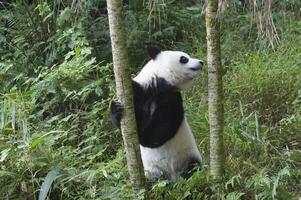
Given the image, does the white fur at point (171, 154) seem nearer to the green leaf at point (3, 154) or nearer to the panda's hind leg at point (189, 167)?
the panda's hind leg at point (189, 167)

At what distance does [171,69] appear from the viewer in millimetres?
4805

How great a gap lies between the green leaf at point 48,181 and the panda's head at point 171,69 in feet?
3.45

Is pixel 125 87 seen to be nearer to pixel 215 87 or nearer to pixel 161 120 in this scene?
pixel 215 87

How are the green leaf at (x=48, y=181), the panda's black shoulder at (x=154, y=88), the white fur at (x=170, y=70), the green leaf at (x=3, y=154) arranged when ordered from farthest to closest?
the white fur at (x=170, y=70) < the panda's black shoulder at (x=154, y=88) < the green leaf at (x=3, y=154) < the green leaf at (x=48, y=181)

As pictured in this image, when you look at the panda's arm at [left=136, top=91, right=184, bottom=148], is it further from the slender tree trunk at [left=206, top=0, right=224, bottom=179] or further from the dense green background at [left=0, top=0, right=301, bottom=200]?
the slender tree trunk at [left=206, top=0, right=224, bottom=179]

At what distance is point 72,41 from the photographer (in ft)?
23.2

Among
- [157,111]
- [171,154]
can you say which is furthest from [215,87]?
[171,154]

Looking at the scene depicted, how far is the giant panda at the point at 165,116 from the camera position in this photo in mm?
4641

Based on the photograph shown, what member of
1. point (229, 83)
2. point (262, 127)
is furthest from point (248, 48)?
point (262, 127)

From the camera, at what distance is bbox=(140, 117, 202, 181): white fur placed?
15.9 feet

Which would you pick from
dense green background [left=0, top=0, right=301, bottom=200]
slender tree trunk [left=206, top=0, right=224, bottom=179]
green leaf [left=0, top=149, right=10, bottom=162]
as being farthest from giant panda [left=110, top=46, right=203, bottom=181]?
green leaf [left=0, top=149, right=10, bottom=162]

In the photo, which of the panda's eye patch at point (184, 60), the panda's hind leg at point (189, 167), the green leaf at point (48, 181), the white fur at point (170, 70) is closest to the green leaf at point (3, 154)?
the green leaf at point (48, 181)

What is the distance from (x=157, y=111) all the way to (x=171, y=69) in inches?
16.5

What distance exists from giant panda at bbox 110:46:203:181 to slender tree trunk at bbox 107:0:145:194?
22.6 inches
